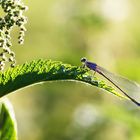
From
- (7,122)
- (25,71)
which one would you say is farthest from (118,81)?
(25,71)

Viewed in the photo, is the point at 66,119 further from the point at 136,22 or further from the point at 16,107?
the point at 136,22

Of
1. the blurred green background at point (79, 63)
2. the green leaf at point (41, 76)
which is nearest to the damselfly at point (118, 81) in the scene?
the green leaf at point (41, 76)

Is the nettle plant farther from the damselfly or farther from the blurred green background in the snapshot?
the blurred green background

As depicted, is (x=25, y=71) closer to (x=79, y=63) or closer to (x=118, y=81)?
(x=118, y=81)

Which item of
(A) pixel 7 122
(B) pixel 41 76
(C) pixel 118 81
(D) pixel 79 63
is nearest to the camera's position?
(B) pixel 41 76

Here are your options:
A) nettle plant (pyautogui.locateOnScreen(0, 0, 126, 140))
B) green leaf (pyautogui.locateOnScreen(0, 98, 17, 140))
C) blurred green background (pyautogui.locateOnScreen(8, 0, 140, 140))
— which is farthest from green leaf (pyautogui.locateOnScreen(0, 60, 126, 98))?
blurred green background (pyautogui.locateOnScreen(8, 0, 140, 140))

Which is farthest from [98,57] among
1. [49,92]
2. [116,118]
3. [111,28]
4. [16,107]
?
[116,118]

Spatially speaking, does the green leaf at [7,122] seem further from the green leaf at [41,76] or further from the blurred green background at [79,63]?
the blurred green background at [79,63]

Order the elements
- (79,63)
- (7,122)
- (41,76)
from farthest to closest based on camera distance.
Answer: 1. (79,63)
2. (7,122)
3. (41,76)
